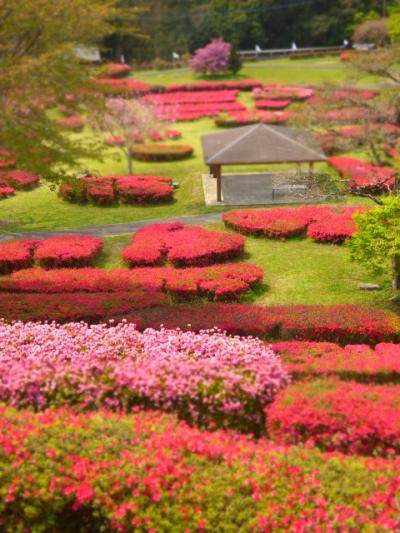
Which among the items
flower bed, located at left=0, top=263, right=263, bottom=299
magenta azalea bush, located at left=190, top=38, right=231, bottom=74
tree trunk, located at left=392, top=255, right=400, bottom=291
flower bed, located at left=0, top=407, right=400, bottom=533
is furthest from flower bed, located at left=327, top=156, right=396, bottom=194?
magenta azalea bush, located at left=190, top=38, right=231, bottom=74

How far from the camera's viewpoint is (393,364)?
934 cm

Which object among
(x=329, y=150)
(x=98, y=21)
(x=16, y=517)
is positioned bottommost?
(x=16, y=517)

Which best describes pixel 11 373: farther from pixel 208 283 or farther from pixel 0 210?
pixel 0 210

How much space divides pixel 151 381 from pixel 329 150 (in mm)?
28967

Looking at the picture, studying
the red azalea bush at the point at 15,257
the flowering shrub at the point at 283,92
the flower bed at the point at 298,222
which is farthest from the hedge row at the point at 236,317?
the flowering shrub at the point at 283,92

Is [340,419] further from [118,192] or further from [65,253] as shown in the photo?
[118,192]

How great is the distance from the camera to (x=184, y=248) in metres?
18.2

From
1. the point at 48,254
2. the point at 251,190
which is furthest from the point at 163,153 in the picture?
the point at 48,254

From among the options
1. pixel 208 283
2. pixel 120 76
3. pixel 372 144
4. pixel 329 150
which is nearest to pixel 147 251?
pixel 208 283

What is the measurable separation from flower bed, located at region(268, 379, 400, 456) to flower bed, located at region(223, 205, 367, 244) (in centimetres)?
1207

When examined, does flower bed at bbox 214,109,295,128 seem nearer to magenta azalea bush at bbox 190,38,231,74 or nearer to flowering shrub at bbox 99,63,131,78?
magenta azalea bush at bbox 190,38,231,74

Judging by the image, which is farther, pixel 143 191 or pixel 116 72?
pixel 116 72

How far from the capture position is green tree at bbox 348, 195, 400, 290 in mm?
14070

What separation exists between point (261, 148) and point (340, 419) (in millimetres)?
19459
